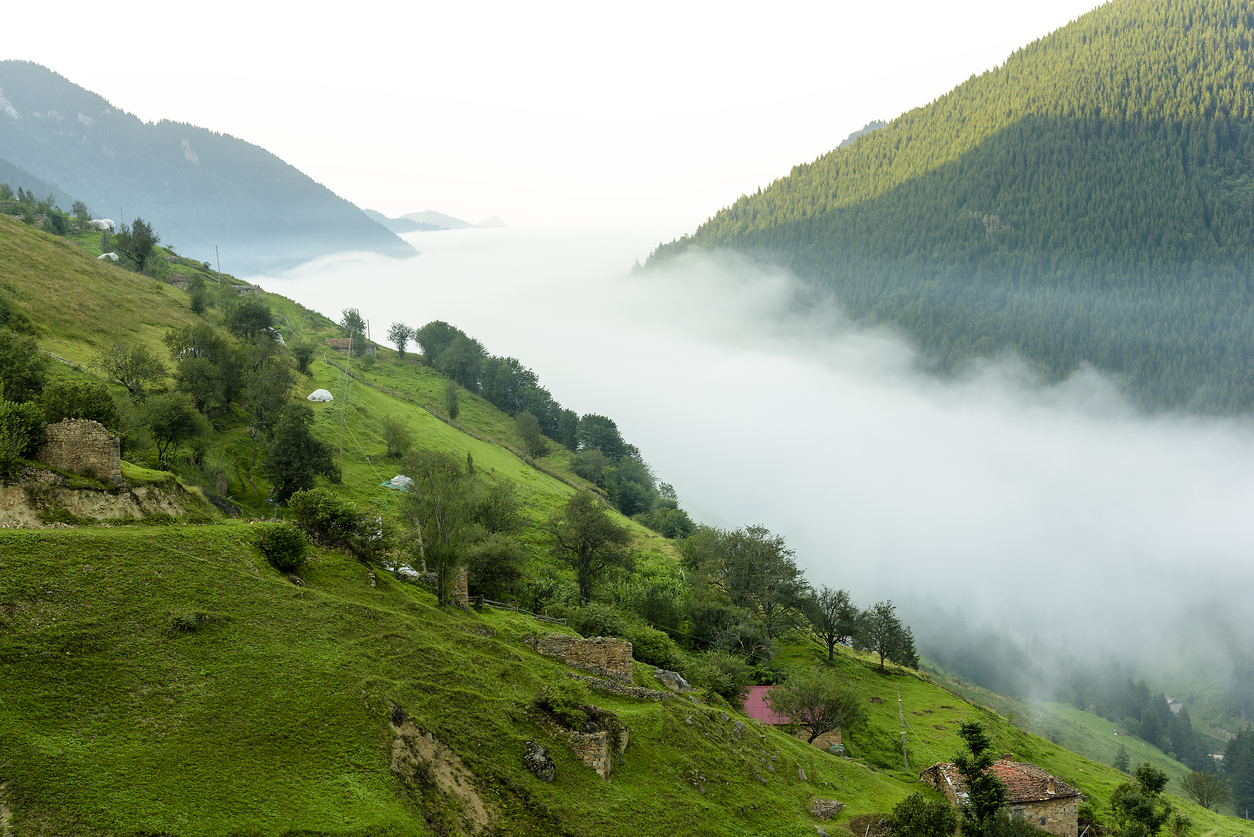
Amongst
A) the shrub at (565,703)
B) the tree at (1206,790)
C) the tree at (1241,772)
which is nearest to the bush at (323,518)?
the shrub at (565,703)

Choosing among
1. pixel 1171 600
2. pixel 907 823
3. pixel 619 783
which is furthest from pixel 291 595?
pixel 1171 600

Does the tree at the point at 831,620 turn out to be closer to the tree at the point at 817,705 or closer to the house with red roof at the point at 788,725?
the house with red roof at the point at 788,725

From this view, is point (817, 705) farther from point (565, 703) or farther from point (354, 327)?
point (354, 327)

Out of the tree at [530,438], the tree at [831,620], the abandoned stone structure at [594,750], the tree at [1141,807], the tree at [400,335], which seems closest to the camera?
the abandoned stone structure at [594,750]

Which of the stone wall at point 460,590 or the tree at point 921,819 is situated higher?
the stone wall at point 460,590

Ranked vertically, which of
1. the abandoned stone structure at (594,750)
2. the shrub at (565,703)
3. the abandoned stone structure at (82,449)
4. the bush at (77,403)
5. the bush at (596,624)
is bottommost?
the bush at (596,624)

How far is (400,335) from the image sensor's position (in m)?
134

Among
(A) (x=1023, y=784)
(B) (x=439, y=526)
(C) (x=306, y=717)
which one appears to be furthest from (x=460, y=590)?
(A) (x=1023, y=784)

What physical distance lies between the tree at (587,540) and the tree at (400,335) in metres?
85.9

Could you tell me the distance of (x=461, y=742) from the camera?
784 inches

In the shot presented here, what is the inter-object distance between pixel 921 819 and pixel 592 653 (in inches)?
578

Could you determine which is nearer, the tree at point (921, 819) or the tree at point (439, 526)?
the tree at point (921, 819)

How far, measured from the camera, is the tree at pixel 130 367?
150 ft

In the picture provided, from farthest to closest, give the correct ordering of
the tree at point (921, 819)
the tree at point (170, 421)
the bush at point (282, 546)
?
the tree at point (170, 421) → the tree at point (921, 819) → the bush at point (282, 546)
